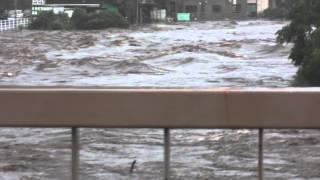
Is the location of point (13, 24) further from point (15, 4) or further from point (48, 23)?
point (15, 4)

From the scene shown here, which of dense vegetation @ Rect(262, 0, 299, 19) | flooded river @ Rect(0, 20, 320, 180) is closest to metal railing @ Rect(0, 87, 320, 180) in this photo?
flooded river @ Rect(0, 20, 320, 180)

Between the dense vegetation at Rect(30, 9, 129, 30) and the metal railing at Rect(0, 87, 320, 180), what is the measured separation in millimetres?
90745

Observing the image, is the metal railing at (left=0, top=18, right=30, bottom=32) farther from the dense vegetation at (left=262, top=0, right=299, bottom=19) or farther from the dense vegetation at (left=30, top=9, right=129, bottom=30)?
the dense vegetation at (left=262, top=0, right=299, bottom=19)

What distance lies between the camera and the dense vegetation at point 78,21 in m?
94.4

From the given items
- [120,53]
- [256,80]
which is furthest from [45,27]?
[256,80]

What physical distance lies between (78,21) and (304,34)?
7798cm

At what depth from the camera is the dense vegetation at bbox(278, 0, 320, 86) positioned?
816 inches

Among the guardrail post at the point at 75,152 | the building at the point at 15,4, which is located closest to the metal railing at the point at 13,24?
the building at the point at 15,4

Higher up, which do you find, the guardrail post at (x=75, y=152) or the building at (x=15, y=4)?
the building at (x=15, y=4)

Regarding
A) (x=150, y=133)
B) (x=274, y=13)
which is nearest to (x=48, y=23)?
(x=274, y=13)

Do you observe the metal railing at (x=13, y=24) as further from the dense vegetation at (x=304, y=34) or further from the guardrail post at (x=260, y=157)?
the guardrail post at (x=260, y=157)

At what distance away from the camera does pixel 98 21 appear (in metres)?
95.5

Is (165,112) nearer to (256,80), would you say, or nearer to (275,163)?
(275,163)

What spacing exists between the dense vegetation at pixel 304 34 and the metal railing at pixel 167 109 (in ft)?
53.8
